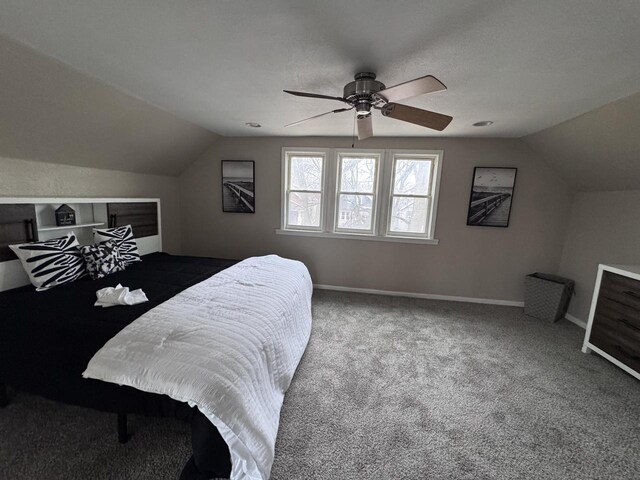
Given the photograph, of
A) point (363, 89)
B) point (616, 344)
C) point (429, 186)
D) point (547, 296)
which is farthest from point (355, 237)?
point (616, 344)

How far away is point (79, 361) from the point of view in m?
1.45

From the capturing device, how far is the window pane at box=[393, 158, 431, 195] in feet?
12.2

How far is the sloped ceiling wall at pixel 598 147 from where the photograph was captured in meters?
2.13

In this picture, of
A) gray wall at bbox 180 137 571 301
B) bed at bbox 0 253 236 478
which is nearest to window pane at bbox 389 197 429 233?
gray wall at bbox 180 137 571 301

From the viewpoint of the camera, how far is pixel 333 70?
1780 mm

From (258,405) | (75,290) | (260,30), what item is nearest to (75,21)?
(260,30)

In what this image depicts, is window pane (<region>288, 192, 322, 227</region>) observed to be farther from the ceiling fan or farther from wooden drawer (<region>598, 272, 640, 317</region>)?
wooden drawer (<region>598, 272, 640, 317</region>)

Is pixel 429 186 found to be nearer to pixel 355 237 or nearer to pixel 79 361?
pixel 355 237

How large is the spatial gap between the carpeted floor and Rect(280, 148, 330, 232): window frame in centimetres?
188

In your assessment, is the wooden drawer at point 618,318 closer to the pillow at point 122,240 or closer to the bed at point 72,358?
the bed at point 72,358

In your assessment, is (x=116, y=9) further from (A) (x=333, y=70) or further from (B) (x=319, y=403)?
(B) (x=319, y=403)

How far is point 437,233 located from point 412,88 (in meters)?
2.61

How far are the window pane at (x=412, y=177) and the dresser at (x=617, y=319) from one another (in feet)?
6.77

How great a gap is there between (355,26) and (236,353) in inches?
71.2
